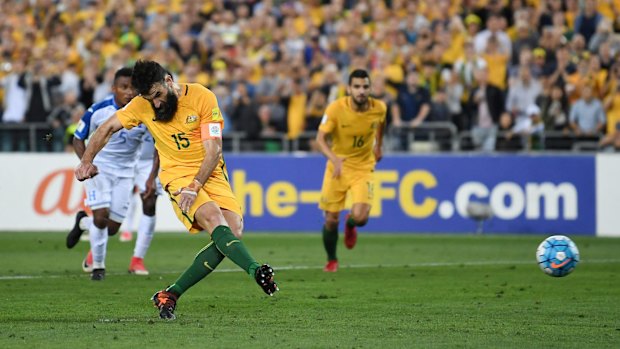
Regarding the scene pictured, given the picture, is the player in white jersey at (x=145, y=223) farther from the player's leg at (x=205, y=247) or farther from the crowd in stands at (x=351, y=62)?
the crowd in stands at (x=351, y=62)

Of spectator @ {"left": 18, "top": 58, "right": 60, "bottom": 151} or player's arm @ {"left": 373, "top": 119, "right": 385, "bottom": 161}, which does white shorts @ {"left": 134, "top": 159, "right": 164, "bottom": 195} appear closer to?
player's arm @ {"left": 373, "top": 119, "right": 385, "bottom": 161}

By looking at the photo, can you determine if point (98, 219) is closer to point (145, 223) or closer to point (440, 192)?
point (145, 223)

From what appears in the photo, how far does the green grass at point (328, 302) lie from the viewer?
9.32m

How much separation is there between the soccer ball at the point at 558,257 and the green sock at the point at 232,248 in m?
3.84

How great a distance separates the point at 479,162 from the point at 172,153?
1273 centimetres

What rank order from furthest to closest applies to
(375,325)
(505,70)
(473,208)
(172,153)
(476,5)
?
(476,5)
(505,70)
(473,208)
(172,153)
(375,325)

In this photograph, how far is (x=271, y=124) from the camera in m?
24.6

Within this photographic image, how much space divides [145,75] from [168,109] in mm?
473

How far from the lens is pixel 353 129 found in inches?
632

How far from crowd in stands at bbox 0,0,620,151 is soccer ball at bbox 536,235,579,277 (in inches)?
405

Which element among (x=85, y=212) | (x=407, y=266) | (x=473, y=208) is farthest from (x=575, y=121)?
(x=85, y=212)

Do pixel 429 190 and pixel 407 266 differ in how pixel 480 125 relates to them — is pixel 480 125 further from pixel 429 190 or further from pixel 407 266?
pixel 407 266

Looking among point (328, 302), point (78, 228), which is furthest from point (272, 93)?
point (328, 302)

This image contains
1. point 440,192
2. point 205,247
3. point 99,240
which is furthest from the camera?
point 440,192
